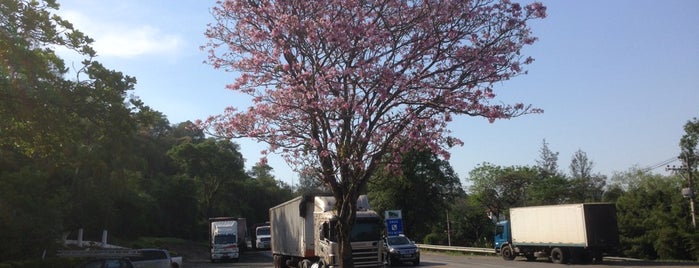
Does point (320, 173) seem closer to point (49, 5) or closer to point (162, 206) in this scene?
point (49, 5)

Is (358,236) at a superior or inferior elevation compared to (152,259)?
superior

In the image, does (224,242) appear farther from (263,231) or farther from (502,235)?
(502,235)

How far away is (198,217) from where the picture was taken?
72.9 m

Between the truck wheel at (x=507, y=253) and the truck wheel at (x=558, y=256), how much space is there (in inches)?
197

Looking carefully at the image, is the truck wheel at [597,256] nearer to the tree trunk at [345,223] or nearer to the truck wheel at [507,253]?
the truck wheel at [507,253]

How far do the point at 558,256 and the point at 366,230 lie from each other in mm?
14235

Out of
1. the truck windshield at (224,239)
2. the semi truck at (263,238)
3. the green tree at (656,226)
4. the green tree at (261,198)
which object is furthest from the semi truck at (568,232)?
the green tree at (261,198)

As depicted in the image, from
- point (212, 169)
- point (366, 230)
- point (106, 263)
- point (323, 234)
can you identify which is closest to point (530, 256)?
point (366, 230)

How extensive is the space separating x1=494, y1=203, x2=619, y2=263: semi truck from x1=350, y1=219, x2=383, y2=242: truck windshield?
42.6 feet

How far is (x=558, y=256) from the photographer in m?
31.7

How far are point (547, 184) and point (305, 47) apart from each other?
56907 millimetres

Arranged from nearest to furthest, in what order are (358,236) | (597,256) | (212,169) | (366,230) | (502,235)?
(358,236) < (366,230) < (597,256) < (502,235) < (212,169)

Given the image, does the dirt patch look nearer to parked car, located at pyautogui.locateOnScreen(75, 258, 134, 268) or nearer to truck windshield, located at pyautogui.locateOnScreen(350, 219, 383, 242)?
parked car, located at pyautogui.locateOnScreen(75, 258, 134, 268)

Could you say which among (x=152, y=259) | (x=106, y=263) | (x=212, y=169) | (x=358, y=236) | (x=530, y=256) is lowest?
(x=530, y=256)
